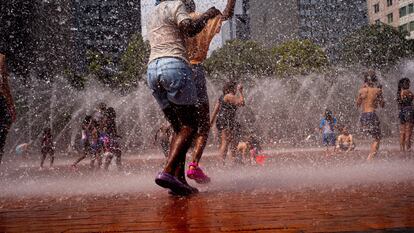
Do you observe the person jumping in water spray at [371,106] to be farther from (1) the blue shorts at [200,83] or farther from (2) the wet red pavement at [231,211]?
(1) the blue shorts at [200,83]

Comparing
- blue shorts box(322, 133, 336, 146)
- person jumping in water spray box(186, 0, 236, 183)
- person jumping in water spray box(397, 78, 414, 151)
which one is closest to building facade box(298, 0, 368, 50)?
blue shorts box(322, 133, 336, 146)

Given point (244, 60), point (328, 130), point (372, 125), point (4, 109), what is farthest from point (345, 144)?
point (244, 60)

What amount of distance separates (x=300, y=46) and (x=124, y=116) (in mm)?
30097

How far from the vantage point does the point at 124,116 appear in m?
21.9

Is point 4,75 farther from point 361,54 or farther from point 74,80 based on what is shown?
point 361,54

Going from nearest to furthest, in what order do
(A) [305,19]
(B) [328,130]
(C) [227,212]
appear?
(C) [227,212], (B) [328,130], (A) [305,19]

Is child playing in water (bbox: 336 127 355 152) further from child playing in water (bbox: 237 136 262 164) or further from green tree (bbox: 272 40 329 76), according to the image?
green tree (bbox: 272 40 329 76)

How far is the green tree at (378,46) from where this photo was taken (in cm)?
4252

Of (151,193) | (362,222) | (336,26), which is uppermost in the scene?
(336,26)

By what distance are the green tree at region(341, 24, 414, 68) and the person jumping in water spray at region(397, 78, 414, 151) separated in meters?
35.5

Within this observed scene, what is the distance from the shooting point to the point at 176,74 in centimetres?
368

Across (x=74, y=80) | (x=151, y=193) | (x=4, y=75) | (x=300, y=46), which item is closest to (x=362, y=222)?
(x=151, y=193)

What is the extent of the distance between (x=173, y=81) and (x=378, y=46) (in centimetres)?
A: 4310

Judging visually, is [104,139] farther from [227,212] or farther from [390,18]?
[390,18]
